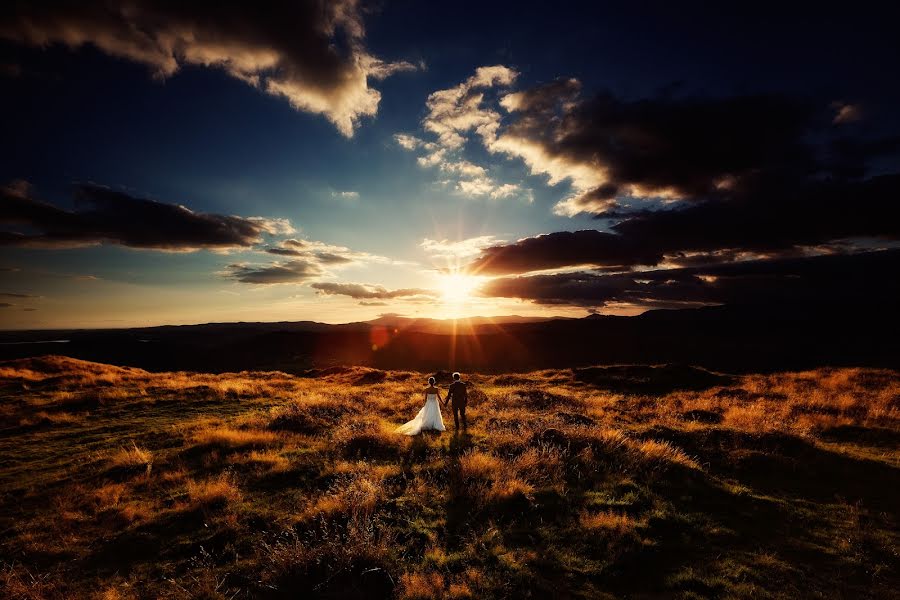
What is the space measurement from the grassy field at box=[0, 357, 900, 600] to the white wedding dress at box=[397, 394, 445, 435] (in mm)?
1142

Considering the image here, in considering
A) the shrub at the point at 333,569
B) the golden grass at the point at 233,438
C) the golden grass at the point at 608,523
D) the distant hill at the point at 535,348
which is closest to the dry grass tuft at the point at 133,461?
the golden grass at the point at 233,438

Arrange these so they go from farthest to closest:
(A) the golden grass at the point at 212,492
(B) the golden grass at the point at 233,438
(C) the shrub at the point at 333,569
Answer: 1. (B) the golden grass at the point at 233,438
2. (A) the golden grass at the point at 212,492
3. (C) the shrub at the point at 333,569

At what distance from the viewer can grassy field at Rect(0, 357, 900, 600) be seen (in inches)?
252

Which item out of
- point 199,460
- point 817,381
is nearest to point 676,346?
point 817,381

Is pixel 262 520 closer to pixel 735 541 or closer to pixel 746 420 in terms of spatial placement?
pixel 735 541

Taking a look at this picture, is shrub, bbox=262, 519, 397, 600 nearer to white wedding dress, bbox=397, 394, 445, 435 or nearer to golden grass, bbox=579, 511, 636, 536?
golden grass, bbox=579, 511, 636, 536

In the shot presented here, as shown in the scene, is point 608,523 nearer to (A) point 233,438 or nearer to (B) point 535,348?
(A) point 233,438

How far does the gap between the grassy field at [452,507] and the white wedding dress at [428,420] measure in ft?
3.75

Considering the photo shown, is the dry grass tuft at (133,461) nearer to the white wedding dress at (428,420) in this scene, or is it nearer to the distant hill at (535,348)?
the white wedding dress at (428,420)

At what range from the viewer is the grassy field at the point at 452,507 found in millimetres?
6398

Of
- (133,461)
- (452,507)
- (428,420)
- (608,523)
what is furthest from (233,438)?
(608,523)

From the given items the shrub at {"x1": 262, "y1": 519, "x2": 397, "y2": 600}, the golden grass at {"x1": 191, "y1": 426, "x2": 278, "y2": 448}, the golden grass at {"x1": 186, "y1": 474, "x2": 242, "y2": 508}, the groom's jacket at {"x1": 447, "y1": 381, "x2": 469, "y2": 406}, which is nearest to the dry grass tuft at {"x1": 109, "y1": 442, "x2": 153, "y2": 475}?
the golden grass at {"x1": 191, "y1": 426, "x2": 278, "y2": 448}

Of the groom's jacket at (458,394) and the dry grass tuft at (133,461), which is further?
the groom's jacket at (458,394)

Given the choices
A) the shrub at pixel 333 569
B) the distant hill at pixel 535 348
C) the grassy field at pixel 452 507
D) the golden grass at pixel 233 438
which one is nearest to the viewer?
the shrub at pixel 333 569
